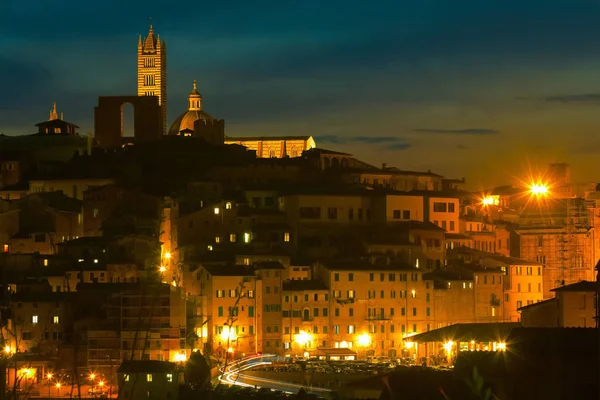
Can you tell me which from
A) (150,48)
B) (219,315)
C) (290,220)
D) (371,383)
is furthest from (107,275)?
(150,48)

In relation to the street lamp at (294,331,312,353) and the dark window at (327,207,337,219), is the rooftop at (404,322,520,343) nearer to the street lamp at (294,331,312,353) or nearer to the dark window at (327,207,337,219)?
the street lamp at (294,331,312,353)

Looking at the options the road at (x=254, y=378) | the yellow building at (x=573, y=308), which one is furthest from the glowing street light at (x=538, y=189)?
the yellow building at (x=573, y=308)

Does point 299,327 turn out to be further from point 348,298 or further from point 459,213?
point 459,213

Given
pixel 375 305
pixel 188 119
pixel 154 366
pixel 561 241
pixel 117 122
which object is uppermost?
pixel 188 119

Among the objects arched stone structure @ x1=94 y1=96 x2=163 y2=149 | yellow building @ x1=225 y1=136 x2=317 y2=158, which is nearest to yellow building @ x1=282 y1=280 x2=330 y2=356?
arched stone structure @ x1=94 y1=96 x2=163 y2=149

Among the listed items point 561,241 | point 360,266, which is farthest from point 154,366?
point 561,241

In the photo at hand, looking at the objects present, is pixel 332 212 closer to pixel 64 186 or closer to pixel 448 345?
pixel 448 345
